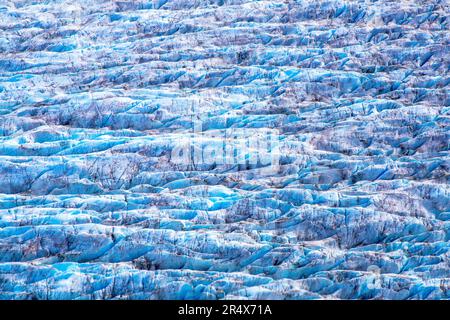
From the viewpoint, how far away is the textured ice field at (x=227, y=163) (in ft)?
25.7

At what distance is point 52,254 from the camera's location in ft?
Result: 27.0

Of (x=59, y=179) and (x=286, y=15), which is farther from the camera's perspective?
(x=286, y=15)

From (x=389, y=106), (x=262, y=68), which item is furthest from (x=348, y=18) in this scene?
(x=389, y=106)

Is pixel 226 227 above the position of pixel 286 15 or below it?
below

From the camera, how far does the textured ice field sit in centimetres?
783

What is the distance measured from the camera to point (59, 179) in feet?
31.8

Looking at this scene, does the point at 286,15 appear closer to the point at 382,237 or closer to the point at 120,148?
the point at 120,148

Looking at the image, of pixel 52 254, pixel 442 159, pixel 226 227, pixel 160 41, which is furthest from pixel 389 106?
pixel 52 254

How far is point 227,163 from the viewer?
1004 centimetres
